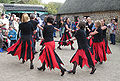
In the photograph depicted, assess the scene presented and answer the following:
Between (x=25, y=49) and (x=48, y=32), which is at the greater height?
(x=48, y=32)

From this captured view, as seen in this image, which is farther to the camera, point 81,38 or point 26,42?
point 26,42

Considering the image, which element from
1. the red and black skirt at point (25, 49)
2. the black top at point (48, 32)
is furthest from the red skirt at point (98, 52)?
the red and black skirt at point (25, 49)

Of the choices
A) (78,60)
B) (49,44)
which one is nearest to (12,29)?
(49,44)

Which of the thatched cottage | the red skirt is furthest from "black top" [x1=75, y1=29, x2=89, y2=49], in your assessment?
the thatched cottage

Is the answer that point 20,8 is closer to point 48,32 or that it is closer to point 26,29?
point 26,29

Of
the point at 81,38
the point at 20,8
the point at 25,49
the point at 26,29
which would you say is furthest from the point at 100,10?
the point at 20,8

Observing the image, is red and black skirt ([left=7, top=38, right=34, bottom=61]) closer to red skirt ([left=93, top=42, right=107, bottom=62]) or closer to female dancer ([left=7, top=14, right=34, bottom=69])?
female dancer ([left=7, top=14, right=34, bottom=69])

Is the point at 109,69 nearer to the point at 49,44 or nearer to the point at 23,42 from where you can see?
the point at 49,44

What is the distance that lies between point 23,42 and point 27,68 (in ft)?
3.08

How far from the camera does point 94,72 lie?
568 cm

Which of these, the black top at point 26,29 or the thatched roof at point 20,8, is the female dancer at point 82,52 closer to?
the black top at point 26,29

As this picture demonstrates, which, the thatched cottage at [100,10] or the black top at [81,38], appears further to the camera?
the thatched cottage at [100,10]

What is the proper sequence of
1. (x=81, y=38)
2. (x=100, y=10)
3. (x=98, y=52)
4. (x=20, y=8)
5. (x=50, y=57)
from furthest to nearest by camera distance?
(x=20, y=8) → (x=100, y=10) → (x=98, y=52) → (x=81, y=38) → (x=50, y=57)

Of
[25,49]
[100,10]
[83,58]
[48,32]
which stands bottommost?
[83,58]
